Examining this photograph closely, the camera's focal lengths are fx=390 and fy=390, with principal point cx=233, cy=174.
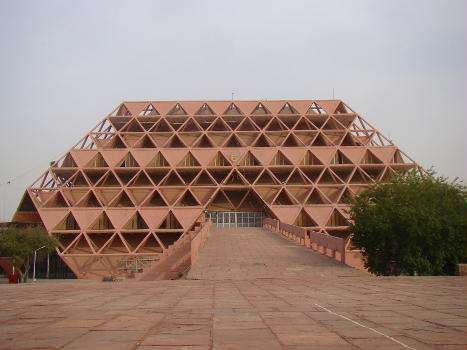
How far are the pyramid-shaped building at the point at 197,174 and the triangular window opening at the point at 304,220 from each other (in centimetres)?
10

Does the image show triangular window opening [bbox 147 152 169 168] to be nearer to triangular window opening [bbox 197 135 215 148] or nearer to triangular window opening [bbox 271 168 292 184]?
triangular window opening [bbox 197 135 215 148]

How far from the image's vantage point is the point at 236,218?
1750 inches

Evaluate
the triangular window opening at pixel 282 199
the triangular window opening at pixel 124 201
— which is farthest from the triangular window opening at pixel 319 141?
the triangular window opening at pixel 124 201

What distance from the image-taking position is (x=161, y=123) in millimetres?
49625

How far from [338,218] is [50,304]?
36.0m

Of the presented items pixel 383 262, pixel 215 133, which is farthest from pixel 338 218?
pixel 383 262

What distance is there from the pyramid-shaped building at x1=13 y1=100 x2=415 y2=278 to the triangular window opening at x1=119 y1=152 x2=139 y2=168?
0.12 metres

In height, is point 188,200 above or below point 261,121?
below

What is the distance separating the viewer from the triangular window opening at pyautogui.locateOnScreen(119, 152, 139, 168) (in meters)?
44.4

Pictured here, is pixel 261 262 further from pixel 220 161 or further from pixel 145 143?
pixel 145 143

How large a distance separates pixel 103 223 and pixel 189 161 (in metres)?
11.6

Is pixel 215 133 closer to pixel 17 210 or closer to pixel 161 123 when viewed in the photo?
pixel 161 123

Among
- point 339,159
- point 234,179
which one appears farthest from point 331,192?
point 234,179

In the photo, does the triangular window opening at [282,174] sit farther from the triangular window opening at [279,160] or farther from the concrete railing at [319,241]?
the concrete railing at [319,241]
